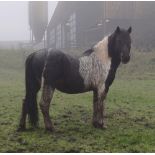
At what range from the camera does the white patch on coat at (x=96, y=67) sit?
27.8ft

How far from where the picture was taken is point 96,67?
858cm

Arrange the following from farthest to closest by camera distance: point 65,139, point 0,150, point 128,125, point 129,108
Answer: point 129,108
point 128,125
point 65,139
point 0,150

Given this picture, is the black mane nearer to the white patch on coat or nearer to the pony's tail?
the white patch on coat

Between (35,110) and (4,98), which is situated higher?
(35,110)

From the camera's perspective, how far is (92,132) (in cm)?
829

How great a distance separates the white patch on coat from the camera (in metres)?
8.47

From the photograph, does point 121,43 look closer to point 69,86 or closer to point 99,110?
point 69,86

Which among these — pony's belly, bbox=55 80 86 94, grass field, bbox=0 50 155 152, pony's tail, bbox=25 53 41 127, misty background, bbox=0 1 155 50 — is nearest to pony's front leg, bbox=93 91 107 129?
grass field, bbox=0 50 155 152

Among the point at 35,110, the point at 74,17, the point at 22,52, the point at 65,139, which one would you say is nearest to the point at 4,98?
the point at 35,110

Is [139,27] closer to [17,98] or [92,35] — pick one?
[92,35]

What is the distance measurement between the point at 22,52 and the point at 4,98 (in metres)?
17.8

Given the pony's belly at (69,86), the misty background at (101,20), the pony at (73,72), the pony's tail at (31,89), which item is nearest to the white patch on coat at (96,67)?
the pony at (73,72)

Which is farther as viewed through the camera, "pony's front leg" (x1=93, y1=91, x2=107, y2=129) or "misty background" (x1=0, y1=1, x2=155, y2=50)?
"misty background" (x1=0, y1=1, x2=155, y2=50)

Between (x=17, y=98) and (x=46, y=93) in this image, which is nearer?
(x=46, y=93)
